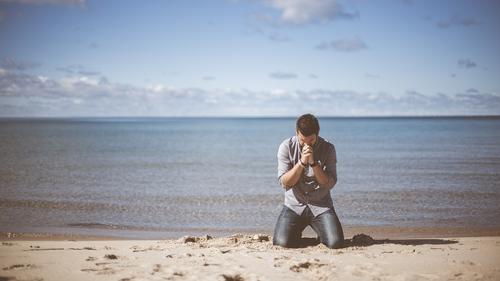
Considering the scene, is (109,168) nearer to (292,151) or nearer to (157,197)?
(157,197)

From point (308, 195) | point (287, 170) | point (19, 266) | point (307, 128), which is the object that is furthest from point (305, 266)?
point (19, 266)

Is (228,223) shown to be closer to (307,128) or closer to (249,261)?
(249,261)

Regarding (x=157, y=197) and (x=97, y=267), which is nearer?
(x=97, y=267)

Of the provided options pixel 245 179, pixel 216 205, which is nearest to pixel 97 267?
pixel 216 205

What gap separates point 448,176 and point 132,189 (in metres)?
13.2

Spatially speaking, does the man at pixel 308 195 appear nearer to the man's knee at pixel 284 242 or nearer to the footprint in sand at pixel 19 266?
the man's knee at pixel 284 242

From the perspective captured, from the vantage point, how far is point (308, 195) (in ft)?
23.5

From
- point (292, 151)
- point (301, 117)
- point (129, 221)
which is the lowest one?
point (129, 221)

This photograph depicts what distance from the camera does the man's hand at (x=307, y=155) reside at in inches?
259

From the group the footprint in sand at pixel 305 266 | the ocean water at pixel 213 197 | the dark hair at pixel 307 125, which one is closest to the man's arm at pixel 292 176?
the dark hair at pixel 307 125

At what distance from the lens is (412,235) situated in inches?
369

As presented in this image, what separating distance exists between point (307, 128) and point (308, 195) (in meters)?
1.25

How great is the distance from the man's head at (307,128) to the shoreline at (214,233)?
333 cm

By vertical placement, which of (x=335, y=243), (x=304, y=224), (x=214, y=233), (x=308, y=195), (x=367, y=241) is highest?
(x=308, y=195)
